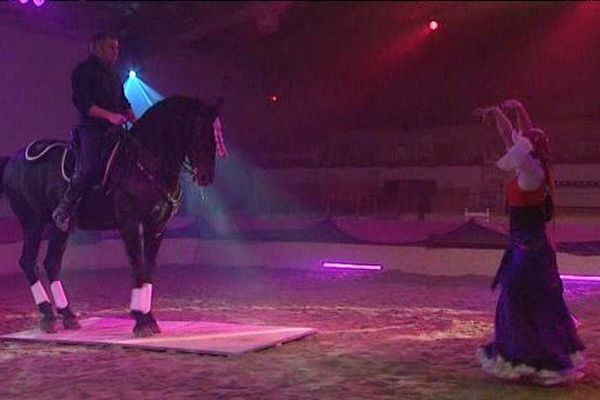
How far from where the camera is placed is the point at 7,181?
21.4ft

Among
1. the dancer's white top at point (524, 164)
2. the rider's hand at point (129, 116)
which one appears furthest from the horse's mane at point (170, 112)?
the dancer's white top at point (524, 164)

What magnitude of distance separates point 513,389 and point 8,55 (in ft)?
36.0

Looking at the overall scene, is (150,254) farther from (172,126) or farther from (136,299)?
(172,126)

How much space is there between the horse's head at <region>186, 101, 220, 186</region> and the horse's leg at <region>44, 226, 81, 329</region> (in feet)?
4.76

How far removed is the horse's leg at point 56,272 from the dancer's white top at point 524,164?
3.65m

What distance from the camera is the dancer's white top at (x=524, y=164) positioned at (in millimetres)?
4344

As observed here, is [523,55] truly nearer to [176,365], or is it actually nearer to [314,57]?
[314,57]

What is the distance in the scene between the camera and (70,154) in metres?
6.12

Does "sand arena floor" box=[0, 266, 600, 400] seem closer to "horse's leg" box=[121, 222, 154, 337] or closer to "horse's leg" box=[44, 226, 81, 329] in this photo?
"horse's leg" box=[121, 222, 154, 337]

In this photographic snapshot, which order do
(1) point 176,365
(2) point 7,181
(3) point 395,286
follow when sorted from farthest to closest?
(3) point 395,286 → (2) point 7,181 → (1) point 176,365

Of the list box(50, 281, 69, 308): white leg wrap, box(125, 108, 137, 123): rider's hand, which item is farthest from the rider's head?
box(50, 281, 69, 308): white leg wrap

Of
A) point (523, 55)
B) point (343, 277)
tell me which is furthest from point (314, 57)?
point (343, 277)

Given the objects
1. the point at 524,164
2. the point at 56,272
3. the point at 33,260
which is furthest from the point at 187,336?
the point at 524,164

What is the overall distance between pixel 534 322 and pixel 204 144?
2570mm
